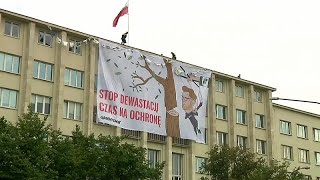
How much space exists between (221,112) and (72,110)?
1733cm

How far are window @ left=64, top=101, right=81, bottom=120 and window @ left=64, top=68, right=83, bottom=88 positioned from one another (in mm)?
1572

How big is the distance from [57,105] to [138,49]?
32.7 ft

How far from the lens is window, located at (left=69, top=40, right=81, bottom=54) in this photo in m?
49.5

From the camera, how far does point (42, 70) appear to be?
155 feet

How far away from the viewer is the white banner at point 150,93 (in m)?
49.8

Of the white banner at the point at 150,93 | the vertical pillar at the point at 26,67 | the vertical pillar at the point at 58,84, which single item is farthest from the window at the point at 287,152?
the vertical pillar at the point at 26,67

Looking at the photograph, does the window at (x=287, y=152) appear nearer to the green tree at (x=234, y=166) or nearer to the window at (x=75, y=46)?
the green tree at (x=234, y=166)

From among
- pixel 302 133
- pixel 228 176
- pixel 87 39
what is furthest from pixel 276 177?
pixel 302 133

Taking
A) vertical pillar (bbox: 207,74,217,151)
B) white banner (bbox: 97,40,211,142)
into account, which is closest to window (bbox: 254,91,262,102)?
vertical pillar (bbox: 207,74,217,151)

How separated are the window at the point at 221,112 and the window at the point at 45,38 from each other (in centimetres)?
1893

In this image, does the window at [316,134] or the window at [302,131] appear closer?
the window at [302,131]

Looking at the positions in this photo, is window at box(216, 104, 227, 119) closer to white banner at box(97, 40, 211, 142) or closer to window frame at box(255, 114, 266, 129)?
white banner at box(97, 40, 211, 142)

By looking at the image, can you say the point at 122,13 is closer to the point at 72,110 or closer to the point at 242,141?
the point at 72,110

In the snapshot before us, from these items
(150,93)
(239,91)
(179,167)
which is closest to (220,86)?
(239,91)
